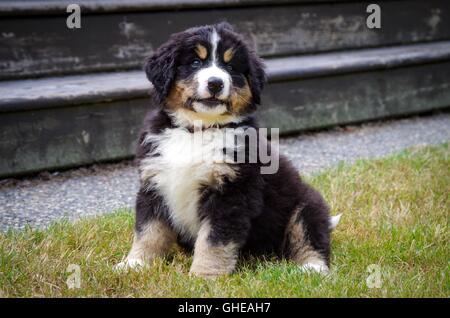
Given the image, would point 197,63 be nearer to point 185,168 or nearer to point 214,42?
point 214,42

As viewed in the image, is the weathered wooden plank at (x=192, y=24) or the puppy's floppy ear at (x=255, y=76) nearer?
the puppy's floppy ear at (x=255, y=76)

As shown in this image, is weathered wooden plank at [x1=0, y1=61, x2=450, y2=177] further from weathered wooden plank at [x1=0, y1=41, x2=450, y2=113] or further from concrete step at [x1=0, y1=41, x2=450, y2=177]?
weathered wooden plank at [x1=0, y1=41, x2=450, y2=113]

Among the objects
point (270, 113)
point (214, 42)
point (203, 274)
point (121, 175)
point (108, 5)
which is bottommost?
point (121, 175)

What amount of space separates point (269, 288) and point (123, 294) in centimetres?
63

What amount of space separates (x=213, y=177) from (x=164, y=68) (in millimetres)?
582

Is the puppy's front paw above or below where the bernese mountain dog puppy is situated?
below

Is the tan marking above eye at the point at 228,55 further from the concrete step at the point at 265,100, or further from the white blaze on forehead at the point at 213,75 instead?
the concrete step at the point at 265,100

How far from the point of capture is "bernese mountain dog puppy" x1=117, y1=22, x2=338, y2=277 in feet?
10.0

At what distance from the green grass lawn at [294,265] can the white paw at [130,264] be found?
2.0 inches

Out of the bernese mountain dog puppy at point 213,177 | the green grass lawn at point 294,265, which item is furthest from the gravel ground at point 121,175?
the bernese mountain dog puppy at point 213,177

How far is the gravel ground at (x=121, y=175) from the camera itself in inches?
161

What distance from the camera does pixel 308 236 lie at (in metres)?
3.27

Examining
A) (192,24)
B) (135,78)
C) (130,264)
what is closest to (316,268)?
(130,264)

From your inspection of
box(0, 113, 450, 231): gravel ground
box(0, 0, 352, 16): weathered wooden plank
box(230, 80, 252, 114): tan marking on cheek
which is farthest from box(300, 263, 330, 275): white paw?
box(0, 0, 352, 16): weathered wooden plank
